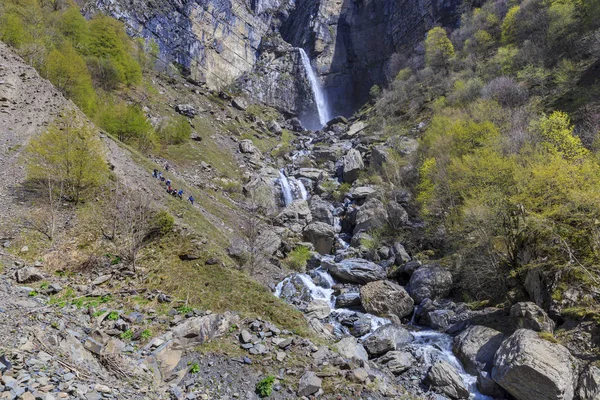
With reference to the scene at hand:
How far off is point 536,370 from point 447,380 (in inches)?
129

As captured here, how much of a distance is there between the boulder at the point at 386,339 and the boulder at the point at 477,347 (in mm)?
2540

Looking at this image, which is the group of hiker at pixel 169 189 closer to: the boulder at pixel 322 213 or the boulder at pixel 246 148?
the boulder at pixel 322 213

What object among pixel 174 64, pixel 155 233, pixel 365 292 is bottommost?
pixel 365 292

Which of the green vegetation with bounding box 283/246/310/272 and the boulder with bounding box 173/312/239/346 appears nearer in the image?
the boulder with bounding box 173/312/239/346

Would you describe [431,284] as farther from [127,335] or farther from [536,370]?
[127,335]

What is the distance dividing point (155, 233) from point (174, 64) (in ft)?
247

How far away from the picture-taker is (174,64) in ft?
255

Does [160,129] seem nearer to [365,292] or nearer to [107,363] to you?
[365,292]

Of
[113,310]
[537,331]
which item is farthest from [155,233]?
[537,331]

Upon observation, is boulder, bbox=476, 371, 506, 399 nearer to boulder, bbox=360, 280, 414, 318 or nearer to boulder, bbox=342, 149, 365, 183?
boulder, bbox=360, 280, 414, 318

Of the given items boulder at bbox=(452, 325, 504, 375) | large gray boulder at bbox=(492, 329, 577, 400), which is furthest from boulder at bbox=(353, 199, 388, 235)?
large gray boulder at bbox=(492, 329, 577, 400)

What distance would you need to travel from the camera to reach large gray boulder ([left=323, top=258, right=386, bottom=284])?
23.8 metres

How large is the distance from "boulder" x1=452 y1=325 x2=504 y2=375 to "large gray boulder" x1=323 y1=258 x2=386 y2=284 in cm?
851

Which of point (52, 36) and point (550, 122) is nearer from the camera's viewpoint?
Answer: point (550, 122)
